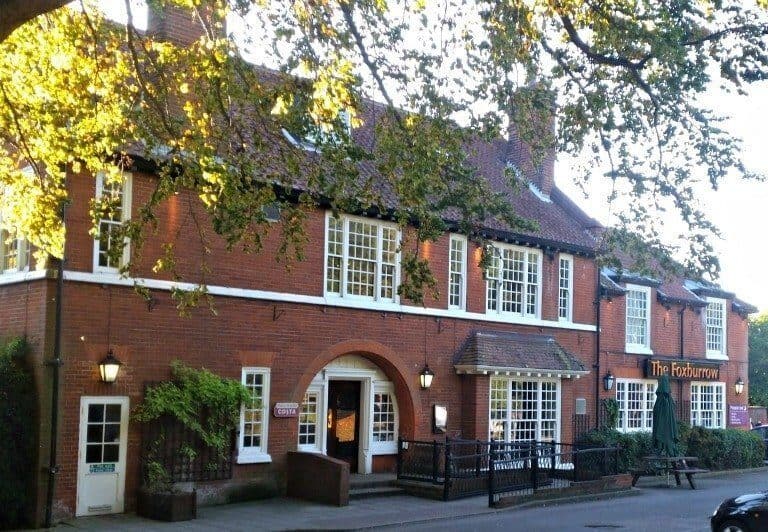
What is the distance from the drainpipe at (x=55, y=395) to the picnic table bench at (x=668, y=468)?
14596 mm

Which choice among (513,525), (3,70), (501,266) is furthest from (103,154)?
(501,266)

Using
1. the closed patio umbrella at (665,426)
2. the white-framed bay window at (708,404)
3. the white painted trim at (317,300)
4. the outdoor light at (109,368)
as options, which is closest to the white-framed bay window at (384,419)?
the white painted trim at (317,300)

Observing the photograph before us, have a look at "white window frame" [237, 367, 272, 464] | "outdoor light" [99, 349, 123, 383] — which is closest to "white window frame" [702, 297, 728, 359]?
"white window frame" [237, 367, 272, 464]

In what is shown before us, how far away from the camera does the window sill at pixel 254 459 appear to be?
62.5ft

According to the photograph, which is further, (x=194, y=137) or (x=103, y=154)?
(x=103, y=154)

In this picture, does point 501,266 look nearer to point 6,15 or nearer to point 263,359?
point 263,359

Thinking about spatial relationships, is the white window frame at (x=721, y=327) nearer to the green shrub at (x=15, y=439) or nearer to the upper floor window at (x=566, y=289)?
the upper floor window at (x=566, y=289)

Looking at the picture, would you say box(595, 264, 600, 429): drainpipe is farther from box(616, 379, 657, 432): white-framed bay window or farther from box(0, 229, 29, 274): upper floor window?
box(0, 229, 29, 274): upper floor window

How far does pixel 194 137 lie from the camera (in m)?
14.3

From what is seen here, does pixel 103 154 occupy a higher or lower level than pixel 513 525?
higher

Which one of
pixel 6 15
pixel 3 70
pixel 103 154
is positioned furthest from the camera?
pixel 103 154

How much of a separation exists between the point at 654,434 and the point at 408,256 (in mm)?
13718

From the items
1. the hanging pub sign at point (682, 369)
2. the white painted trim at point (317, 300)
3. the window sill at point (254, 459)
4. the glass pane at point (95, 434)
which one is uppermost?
the white painted trim at point (317, 300)

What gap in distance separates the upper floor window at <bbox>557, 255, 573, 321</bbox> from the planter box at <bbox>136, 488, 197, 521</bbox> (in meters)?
13.4
